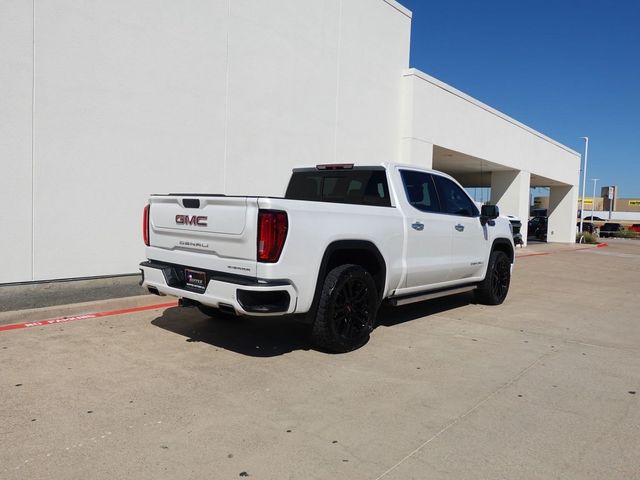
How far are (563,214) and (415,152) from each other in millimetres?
19388

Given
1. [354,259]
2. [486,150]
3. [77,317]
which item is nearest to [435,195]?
[354,259]

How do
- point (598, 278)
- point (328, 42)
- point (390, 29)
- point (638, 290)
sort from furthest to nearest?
point (390, 29) → point (598, 278) → point (328, 42) → point (638, 290)

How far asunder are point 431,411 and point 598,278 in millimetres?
11048

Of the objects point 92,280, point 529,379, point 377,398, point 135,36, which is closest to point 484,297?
point 529,379

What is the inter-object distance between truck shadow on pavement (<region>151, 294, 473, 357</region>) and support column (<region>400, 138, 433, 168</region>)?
7.99 meters

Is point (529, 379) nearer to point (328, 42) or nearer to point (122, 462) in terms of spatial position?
point (122, 462)

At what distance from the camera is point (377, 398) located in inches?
163

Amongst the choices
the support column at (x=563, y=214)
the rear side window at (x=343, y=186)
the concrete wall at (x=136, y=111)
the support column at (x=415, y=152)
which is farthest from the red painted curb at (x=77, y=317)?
the support column at (x=563, y=214)

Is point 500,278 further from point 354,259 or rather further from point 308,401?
point 308,401

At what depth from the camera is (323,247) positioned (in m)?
4.91

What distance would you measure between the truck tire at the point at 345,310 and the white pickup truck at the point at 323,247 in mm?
10

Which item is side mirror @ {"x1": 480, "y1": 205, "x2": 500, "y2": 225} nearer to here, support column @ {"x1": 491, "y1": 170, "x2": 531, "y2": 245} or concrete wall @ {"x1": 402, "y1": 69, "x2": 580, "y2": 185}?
concrete wall @ {"x1": 402, "y1": 69, "x2": 580, "y2": 185}

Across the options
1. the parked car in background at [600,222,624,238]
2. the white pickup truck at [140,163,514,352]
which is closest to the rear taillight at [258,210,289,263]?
the white pickup truck at [140,163,514,352]

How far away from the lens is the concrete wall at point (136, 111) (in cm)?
725
